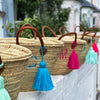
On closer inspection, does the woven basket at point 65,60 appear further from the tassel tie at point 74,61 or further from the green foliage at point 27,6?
the green foliage at point 27,6

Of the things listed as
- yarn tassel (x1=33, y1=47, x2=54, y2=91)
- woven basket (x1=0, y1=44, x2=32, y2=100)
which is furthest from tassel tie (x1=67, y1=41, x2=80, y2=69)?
woven basket (x1=0, y1=44, x2=32, y2=100)

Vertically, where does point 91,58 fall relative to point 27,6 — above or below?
below

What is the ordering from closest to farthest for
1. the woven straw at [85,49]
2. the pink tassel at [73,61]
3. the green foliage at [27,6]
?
the pink tassel at [73,61]
the woven straw at [85,49]
the green foliage at [27,6]

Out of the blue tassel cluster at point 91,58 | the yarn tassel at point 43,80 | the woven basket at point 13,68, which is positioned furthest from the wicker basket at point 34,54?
the blue tassel cluster at point 91,58

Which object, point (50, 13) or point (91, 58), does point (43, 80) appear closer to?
point (91, 58)

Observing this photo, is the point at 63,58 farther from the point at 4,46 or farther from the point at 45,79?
the point at 4,46

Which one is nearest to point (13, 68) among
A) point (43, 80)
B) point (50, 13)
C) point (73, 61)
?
point (43, 80)

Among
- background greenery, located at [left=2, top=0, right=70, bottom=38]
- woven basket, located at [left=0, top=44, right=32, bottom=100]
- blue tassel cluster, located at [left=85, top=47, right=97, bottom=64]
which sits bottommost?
blue tassel cluster, located at [left=85, top=47, right=97, bottom=64]

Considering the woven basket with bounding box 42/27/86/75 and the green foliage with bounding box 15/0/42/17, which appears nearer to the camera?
the woven basket with bounding box 42/27/86/75

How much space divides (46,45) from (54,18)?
5.46 metres


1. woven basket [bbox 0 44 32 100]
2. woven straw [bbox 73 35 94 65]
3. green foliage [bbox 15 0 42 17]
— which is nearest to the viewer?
woven basket [bbox 0 44 32 100]

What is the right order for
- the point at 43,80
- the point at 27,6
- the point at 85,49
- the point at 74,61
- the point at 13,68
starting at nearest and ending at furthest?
the point at 13,68 < the point at 43,80 < the point at 74,61 < the point at 85,49 < the point at 27,6

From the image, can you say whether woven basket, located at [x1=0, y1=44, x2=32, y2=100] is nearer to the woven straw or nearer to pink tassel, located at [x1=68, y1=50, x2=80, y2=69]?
pink tassel, located at [x1=68, y1=50, x2=80, y2=69]

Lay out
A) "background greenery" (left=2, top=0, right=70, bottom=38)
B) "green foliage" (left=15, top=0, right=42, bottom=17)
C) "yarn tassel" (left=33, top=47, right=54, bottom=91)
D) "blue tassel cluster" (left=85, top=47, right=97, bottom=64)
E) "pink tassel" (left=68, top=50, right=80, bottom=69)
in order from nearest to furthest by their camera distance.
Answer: "yarn tassel" (left=33, top=47, right=54, bottom=91) → "pink tassel" (left=68, top=50, right=80, bottom=69) → "blue tassel cluster" (left=85, top=47, right=97, bottom=64) → "green foliage" (left=15, top=0, right=42, bottom=17) → "background greenery" (left=2, top=0, right=70, bottom=38)
